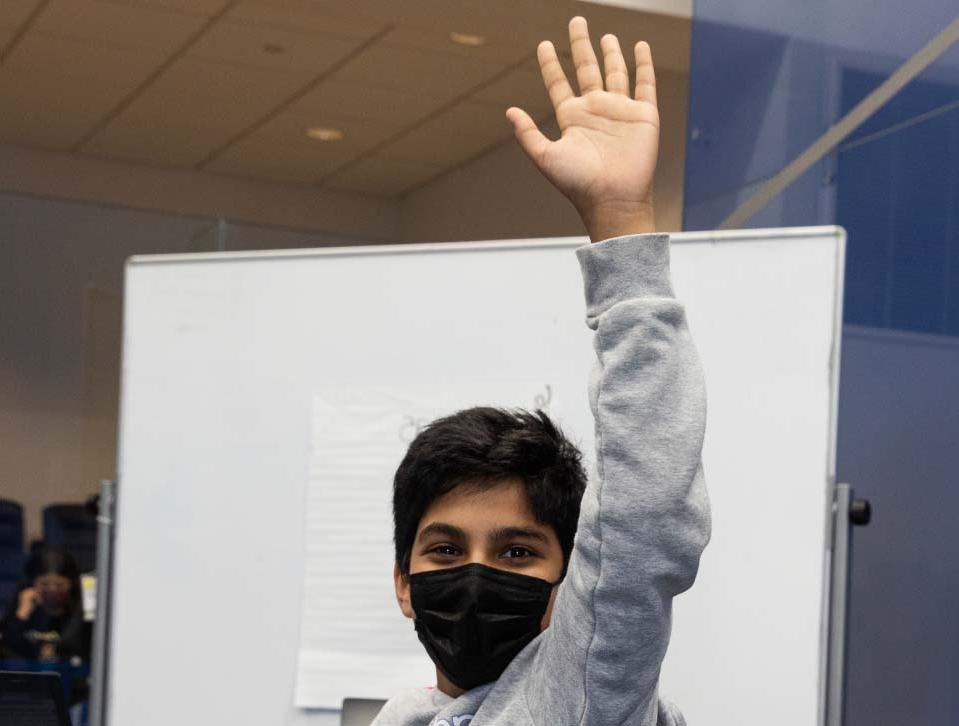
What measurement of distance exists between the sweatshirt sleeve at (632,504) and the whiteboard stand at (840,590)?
1.06 m

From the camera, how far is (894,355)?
219cm

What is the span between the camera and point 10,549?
6.38 metres

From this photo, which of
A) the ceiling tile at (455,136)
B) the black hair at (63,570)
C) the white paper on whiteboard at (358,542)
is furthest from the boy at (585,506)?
the ceiling tile at (455,136)

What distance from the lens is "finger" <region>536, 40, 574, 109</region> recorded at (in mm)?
1082

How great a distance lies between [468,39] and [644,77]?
13.0 ft

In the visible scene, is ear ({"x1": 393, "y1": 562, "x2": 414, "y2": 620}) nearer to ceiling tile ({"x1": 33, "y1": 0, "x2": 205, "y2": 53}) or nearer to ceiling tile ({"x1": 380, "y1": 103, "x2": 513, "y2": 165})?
ceiling tile ({"x1": 33, "y1": 0, "x2": 205, "y2": 53})

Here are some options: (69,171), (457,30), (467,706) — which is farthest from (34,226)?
(467,706)

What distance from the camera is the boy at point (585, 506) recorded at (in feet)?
3.11

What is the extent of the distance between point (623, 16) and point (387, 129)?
6.67 ft

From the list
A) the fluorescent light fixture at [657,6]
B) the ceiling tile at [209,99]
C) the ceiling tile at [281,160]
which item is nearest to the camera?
the fluorescent light fixture at [657,6]

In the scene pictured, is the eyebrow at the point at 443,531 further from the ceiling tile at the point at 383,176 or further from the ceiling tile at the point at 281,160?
the ceiling tile at the point at 383,176

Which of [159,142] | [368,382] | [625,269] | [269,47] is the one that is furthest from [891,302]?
[159,142]

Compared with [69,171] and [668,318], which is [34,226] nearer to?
[69,171]

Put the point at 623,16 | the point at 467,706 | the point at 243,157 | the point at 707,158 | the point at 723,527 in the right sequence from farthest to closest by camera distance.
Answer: the point at 243,157 → the point at 623,16 → the point at 707,158 → the point at 723,527 → the point at 467,706
